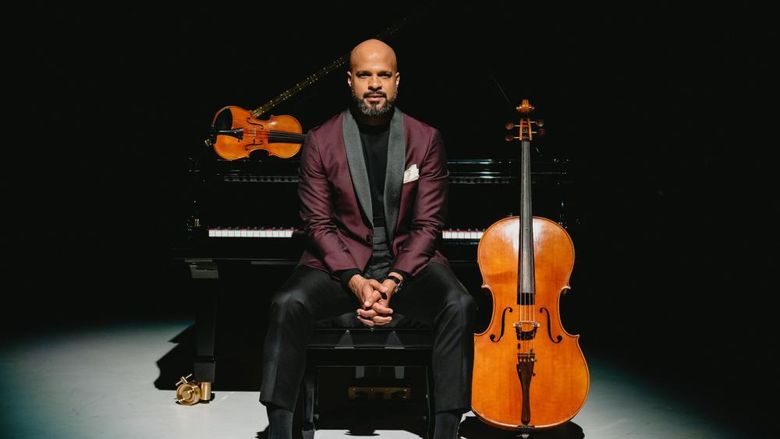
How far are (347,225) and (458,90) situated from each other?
4.34ft

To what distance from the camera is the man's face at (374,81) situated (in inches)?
105

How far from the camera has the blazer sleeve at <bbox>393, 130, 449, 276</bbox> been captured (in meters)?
2.65

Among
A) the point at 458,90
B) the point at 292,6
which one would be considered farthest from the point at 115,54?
the point at 458,90

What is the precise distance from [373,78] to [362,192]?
0.41 meters

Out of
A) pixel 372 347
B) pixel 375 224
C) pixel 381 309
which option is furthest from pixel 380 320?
pixel 375 224

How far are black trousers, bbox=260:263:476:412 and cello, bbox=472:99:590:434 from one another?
205 mm

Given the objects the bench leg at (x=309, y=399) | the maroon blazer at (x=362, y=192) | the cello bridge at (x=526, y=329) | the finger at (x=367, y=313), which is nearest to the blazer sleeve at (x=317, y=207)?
the maroon blazer at (x=362, y=192)

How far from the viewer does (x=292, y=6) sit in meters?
4.46

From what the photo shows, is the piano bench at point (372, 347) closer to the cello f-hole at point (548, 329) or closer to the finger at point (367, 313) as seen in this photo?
the finger at point (367, 313)

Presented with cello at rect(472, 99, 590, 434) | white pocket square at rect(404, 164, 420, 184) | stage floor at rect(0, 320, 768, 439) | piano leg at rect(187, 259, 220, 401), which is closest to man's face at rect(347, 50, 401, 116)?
white pocket square at rect(404, 164, 420, 184)

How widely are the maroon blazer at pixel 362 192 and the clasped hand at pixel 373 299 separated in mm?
165

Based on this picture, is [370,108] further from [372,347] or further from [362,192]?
[372,347]

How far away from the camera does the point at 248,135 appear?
3.39 m

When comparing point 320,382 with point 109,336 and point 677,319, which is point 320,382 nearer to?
point 109,336
